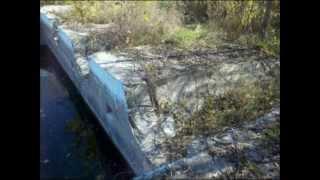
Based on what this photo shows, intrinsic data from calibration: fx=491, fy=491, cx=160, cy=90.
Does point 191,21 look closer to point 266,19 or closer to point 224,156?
point 266,19

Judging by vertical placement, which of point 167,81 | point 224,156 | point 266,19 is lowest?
point 224,156

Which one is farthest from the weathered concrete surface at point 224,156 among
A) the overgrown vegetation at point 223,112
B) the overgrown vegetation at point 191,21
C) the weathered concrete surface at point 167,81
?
the overgrown vegetation at point 191,21

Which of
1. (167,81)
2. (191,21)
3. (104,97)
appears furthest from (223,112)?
(191,21)

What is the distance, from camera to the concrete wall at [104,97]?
361 cm

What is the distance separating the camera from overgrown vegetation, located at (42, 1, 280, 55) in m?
5.37

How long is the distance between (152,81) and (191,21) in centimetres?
219

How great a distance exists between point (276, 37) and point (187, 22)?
1.27 metres

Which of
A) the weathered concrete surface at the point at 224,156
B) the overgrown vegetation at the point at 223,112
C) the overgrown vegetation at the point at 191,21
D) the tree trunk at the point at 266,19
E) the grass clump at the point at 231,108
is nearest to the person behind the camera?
the weathered concrete surface at the point at 224,156

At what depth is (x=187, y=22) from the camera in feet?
20.4

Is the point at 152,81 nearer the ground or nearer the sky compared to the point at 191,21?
nearer the ground

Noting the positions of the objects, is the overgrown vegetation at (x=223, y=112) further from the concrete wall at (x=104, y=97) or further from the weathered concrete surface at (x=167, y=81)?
the concrete wall at (x=104, y=97)

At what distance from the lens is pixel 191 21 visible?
623 centimetres

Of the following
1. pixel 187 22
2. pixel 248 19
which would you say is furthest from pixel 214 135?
pixel 187 22

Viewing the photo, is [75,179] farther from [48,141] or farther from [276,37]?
[276,37]
